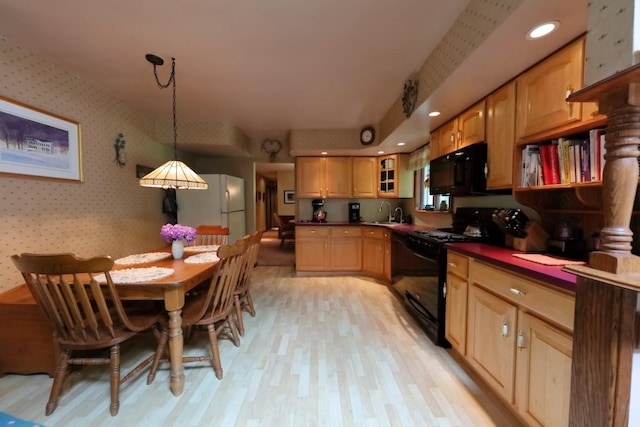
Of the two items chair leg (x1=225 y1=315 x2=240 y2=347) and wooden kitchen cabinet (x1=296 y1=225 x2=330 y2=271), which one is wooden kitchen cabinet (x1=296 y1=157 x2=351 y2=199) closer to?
wooden kitchen cabinet (x1=296 y1=225 x2=330 y2=271)

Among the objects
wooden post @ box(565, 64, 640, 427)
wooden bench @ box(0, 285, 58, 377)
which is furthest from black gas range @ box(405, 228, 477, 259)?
wooden bench @ box(0, 285, 58, 377)

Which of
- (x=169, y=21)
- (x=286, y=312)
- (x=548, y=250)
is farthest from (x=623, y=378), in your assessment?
(x=169, y=21)

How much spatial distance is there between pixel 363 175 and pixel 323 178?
0.68 metres

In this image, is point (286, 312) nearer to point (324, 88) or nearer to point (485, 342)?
point (485, 342)

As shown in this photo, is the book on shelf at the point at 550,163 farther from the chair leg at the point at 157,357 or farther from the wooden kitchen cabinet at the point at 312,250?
the wooden kitchen cabinet at the point at 312,250

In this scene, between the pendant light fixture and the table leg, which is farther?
the pendant light fixture

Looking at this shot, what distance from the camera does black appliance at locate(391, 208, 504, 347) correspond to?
Result: 2158 mm

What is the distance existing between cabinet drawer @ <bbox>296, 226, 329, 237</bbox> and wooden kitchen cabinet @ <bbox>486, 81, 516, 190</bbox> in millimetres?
2540

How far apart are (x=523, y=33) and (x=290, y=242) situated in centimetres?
666

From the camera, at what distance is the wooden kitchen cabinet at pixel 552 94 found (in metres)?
1.33

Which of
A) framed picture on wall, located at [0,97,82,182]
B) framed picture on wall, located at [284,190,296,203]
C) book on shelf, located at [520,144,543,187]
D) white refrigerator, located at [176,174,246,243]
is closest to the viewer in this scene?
book on shelf, located at [520,144,543,187]

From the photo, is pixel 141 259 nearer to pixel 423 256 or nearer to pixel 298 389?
pixel 298 389

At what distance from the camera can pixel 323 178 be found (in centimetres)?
448

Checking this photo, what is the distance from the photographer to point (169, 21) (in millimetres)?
1713
